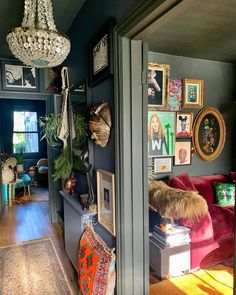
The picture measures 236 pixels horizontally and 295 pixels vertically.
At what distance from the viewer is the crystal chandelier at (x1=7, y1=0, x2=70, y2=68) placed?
4.87ft

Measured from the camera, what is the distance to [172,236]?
2.29m

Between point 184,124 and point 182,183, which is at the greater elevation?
point 184,124

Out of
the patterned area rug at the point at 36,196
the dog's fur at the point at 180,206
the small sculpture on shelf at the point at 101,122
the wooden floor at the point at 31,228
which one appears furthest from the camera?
the patterned area rug at the point at 36,196

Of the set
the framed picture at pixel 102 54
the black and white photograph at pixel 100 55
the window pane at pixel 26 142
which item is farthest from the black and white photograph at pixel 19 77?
the window pane at pixel 26 142

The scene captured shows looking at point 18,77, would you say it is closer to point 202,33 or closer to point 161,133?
point 161,133

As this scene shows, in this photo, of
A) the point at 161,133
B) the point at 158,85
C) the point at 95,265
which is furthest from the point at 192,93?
the point at 95,265

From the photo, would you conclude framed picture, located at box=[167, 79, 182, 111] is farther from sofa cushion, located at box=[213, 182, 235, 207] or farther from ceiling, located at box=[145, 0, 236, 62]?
sofa cushion, located at box=[213, 182, 235, 207]

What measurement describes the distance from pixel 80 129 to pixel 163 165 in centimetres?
160

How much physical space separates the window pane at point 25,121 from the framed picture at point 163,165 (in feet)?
15.0

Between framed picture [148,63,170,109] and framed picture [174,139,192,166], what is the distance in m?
0.60

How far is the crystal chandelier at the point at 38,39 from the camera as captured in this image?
1483 millimetres

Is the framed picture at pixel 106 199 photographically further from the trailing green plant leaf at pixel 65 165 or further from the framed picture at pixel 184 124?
the framed picture at pixel 184 124

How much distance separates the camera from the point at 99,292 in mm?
1605

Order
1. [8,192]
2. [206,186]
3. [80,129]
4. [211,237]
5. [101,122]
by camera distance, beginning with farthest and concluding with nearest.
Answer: [8,192] < [206,186] < [211,237] < [80,129] < [101,122]
